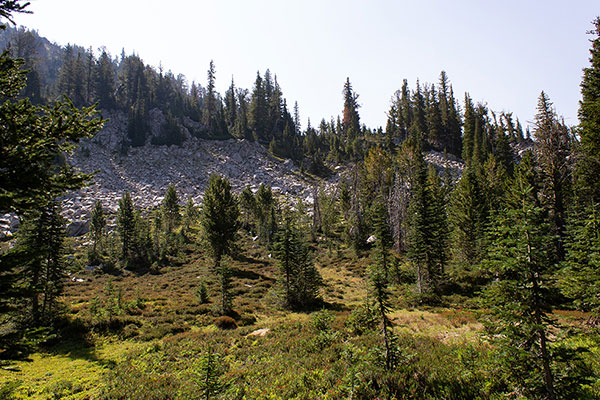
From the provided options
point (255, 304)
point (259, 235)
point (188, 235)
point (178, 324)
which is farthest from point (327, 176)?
point (178, 324)

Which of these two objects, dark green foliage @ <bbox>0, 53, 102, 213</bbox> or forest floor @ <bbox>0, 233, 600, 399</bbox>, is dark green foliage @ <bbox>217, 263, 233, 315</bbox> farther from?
dark green foliage @ <bbox>0, 53, 102, 213</bbox>

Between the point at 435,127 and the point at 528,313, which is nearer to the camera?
the point at 528,313

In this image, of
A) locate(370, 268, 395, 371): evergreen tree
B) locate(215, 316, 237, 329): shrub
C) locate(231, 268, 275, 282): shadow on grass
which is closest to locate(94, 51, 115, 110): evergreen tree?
locate(231, 268, 275, 282): shadow on grass

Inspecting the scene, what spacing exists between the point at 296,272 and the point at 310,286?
180 centimetres

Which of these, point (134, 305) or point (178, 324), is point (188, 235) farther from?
point (178, 324)

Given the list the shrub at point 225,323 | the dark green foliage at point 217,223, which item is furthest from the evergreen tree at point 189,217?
the shrub at point 225,323

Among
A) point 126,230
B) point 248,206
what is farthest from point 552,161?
point 126,230

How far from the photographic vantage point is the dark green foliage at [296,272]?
24984 millimetres

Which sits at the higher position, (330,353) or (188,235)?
(188,235)

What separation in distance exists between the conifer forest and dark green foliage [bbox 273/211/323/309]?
134mm

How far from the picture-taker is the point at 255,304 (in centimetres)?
2609

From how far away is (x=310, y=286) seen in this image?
25203 millimetres

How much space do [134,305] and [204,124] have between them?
3828 inches

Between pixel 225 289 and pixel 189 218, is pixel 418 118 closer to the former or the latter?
pixel 189 218
